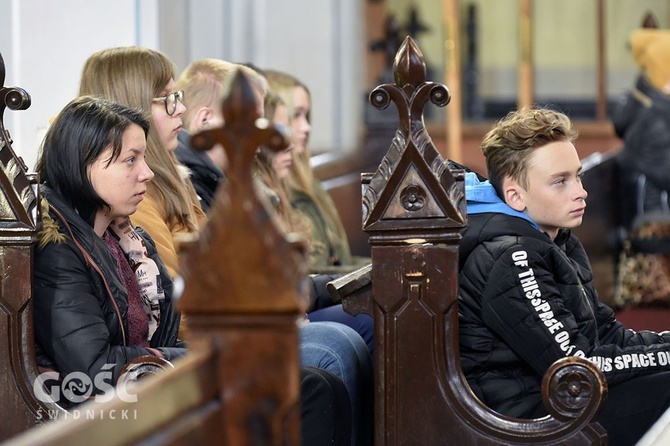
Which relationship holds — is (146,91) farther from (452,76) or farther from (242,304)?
(452,76)

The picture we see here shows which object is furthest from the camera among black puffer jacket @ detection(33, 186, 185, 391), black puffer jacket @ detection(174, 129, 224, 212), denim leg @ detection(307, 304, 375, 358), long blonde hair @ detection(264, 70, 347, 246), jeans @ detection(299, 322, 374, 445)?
long blonde hair @ detection(264, 70, 347, 246)

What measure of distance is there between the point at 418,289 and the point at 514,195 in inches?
15.6

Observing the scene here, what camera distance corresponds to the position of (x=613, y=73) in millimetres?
9531

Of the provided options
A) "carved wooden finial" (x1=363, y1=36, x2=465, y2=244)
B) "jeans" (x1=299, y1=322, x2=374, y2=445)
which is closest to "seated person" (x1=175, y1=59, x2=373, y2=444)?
"jeans" (x1=299, y1=322, x2=374, y2=445)

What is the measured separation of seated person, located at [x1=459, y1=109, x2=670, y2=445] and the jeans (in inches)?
13.0

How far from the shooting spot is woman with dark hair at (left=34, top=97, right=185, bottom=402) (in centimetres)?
208

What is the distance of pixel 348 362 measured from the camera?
2496mm

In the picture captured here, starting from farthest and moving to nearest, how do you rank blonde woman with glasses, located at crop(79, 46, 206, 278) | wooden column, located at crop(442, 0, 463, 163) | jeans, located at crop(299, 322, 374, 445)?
wooden column, located at crop(442, 0, 463, 163), blonde woman with glasses, located at crop(79, 46, 206, 278), jeans, located at crop(299, 322, 374, 445)

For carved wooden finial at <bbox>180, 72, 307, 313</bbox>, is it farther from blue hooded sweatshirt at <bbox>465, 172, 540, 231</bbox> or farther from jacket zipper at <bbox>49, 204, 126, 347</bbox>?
blue hooded sweatshirt at <bbox>465, 172, 540, 231</bbox>

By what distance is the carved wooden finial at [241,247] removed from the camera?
1.07 metres

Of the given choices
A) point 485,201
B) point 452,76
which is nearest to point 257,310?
point 485,201

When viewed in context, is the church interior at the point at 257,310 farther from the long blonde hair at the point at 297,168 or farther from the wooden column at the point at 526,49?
the wooden column at the point at 526,49

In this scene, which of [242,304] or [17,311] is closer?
[242,304]

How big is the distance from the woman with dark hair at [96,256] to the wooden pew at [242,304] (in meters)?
1.02
